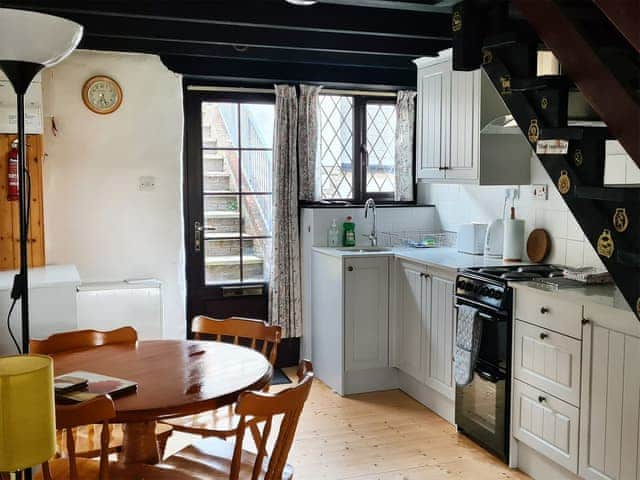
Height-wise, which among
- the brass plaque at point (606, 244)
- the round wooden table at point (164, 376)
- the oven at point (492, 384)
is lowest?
the oven at point (492, 384)

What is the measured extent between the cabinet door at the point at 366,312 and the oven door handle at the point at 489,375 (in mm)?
1112

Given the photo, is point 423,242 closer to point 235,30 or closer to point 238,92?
point 238,92

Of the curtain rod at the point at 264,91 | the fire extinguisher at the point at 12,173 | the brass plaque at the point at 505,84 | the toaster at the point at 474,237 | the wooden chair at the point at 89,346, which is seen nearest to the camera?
the brass plaque at the point at 505,84

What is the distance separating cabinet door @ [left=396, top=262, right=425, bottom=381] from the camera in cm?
455

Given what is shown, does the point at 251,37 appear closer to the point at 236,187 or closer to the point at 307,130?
the point at 307,130

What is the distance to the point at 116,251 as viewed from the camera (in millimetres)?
4859

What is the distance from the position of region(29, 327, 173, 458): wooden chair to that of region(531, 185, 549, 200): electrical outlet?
2543 millimetres

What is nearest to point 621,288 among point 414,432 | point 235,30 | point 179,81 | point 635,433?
point 635,433

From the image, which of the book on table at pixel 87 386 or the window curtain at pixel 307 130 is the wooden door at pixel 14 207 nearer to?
the window curtain at pixel 307 130

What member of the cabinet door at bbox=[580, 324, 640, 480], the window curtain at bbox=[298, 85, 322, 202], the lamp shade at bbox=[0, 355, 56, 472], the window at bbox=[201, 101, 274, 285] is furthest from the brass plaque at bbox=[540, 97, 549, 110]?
the window at bbox=[201, 101, 274, 285]

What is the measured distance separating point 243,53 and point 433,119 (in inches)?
55.7

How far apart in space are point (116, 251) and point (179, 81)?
1.30m

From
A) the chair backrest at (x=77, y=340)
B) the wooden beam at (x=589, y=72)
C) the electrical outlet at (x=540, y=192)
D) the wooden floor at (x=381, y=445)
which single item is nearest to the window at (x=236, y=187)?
the wooden floor at (x=381, y=445)

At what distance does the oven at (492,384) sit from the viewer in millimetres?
3588
